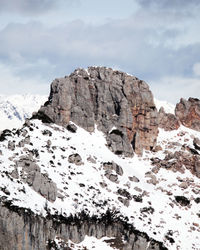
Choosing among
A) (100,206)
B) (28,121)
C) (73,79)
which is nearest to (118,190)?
(100,206)

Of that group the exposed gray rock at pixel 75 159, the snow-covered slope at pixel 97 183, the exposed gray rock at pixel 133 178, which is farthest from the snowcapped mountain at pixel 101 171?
the snow-covered slope at pixel 97 183

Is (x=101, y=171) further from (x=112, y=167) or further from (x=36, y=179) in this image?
(x=36, y=179)

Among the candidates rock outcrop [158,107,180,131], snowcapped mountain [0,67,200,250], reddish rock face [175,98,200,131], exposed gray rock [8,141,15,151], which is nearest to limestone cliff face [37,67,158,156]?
snowcapped mountain [0,67,200,250]

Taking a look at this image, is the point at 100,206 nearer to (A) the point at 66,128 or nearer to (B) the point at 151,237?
(B) the point at 151,237

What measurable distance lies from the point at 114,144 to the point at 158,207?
1083 inches

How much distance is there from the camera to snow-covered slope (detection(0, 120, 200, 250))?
12012cm

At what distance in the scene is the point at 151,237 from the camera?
122375 mm

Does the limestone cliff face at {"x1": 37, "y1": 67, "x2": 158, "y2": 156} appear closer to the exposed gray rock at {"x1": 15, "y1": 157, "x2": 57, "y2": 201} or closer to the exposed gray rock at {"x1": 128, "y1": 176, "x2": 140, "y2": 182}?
the exposed gray rock at {"x1": 128, "y1": 176, "x2": 140, "y2": 182}

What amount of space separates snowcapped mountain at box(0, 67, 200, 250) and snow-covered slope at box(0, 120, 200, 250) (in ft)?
0.98

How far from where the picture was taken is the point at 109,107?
165 metres

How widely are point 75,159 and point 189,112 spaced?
60.8m

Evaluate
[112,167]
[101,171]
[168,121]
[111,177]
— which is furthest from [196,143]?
[101,171]

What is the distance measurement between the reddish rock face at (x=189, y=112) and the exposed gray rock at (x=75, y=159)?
5539 centimetres

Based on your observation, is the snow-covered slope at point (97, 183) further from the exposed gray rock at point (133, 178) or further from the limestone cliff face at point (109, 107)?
the limestone cliff face at point (109, 107)
